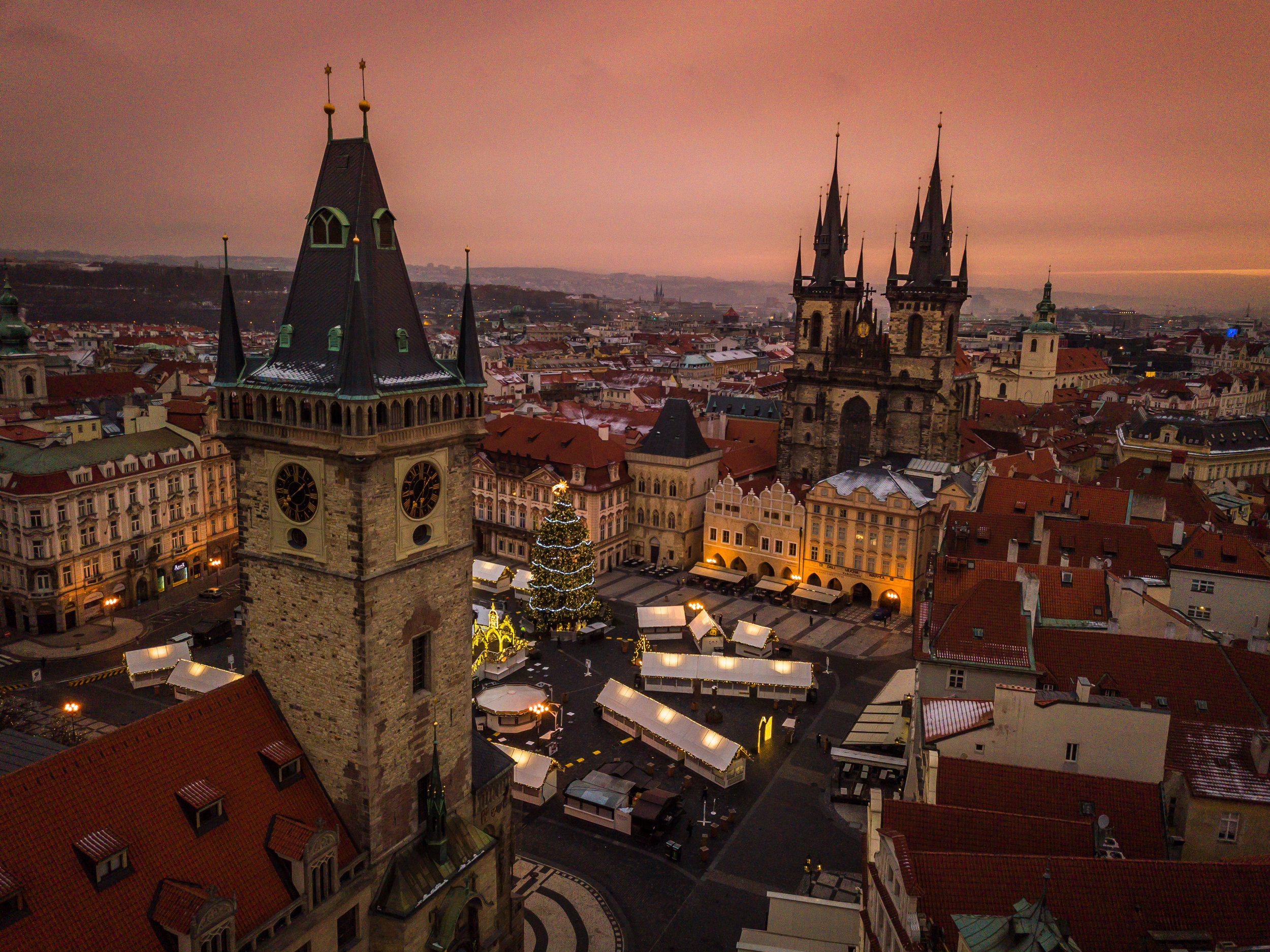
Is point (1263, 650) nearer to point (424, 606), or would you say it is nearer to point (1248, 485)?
point (424, 606)

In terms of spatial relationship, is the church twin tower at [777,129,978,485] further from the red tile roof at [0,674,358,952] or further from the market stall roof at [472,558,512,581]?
the red tile roof at [0,674,358,952]

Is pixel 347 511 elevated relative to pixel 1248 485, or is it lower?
elevated

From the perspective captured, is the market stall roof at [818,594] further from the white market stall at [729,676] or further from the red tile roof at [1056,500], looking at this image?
the white market stall at [729,676]

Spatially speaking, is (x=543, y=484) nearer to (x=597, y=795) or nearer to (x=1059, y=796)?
(x=597, y=795)

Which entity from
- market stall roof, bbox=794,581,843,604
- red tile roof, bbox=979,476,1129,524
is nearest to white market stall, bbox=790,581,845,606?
market stall roof, bbox=794,581,843,604

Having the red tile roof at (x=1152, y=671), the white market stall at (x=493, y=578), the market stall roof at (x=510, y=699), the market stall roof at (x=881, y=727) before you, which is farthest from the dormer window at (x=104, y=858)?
the white market stall at (x=493, y=578)

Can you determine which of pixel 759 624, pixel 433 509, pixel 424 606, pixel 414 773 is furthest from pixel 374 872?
pixel 759 624

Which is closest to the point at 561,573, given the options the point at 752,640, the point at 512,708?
the point at 752,640
